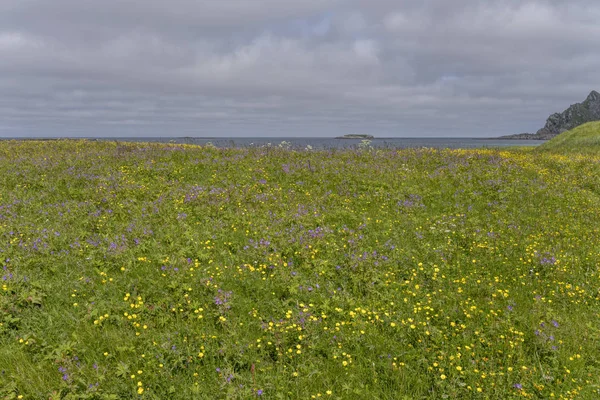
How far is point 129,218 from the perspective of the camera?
1023cm

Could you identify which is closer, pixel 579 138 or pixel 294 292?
pixel 294 292

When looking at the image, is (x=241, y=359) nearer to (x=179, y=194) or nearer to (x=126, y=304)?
(x=126, y=304)

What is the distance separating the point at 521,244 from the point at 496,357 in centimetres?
476

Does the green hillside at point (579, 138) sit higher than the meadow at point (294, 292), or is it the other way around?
the green hillside at point (579, 138)

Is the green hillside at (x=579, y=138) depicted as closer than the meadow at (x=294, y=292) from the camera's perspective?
No

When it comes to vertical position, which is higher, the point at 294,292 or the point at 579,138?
the point at 579,138

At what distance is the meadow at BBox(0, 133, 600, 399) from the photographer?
488cm

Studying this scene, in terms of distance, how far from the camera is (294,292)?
21.8 ft

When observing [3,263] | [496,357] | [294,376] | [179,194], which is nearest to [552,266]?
[496,357]

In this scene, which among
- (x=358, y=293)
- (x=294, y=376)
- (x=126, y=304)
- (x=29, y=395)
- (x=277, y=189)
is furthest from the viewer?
(x=277, y=189)

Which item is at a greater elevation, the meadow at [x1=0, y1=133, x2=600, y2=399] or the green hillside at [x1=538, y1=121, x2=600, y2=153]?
the green hillside at [x1=538, y1=121, x2=600, y2=153]

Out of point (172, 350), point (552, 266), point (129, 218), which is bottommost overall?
point (172, 350)

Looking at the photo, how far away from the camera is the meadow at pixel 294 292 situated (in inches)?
192

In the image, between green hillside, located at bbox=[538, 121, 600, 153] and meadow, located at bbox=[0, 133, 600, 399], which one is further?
green hillside, located at bbox=[538, 121, 600, 153]
